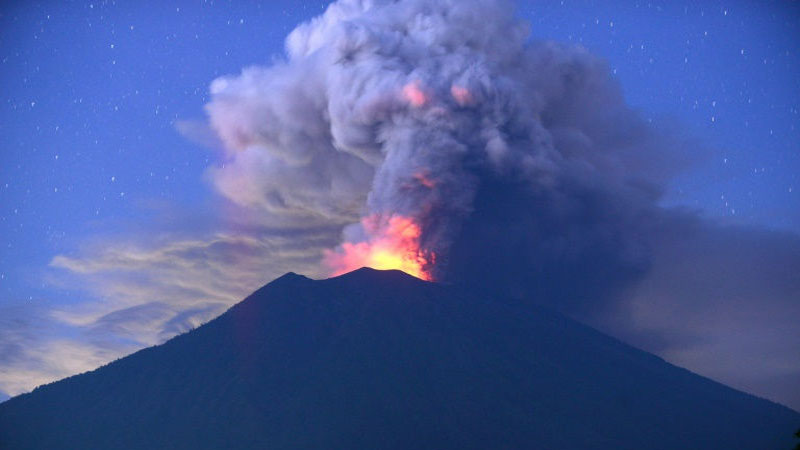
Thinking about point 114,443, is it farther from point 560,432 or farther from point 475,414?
point 560,432

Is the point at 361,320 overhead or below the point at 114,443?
overhead

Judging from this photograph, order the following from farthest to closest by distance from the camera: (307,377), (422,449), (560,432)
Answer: (307,377) < (560,432) < (422,449)

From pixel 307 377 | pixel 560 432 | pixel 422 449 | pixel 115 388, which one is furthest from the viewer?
pixel 115 388

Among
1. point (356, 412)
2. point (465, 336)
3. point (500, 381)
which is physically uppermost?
point (465, 336)

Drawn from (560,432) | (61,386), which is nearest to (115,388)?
(61,386)

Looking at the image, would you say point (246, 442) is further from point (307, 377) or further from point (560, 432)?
point (560, 432)

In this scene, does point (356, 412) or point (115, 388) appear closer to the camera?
point (356, 412)
